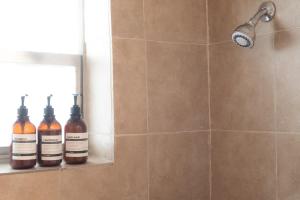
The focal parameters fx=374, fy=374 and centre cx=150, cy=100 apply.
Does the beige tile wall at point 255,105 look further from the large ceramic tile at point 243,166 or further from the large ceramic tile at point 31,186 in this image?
the large ceramic tile at point 31,186

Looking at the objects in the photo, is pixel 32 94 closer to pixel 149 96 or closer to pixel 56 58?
pixel 56 58

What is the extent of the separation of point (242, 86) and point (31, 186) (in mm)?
790

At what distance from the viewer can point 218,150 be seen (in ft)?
4.74

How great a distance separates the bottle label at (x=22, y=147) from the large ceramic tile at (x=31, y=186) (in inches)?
2.3

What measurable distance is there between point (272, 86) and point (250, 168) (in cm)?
30

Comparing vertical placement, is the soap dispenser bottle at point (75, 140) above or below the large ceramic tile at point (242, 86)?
below

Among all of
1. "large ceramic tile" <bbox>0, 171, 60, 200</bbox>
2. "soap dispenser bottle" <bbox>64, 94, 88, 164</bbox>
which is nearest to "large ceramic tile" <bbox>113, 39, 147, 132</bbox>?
"soap dispenser bottle" <bbox>64, 94, 88, 164</bbox>

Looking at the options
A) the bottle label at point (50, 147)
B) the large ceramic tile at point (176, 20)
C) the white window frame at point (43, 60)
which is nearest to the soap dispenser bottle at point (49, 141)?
the bottle label at point (50, 147)

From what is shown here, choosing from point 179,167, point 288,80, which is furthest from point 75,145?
point 288,80

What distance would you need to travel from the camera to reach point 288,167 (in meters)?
1.21

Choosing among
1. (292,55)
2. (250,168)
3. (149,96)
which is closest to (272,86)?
(292,55)

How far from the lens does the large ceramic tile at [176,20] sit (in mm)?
1352

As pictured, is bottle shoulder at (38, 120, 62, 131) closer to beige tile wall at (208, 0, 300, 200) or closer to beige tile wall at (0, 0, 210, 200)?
beige tile wall at (0, 0, 210, 200)

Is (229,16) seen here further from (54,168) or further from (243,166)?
(54,168)
